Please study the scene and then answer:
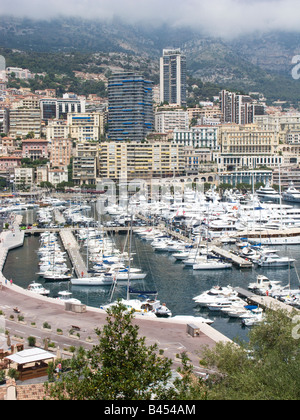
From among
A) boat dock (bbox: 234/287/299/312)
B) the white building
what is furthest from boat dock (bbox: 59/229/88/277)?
the white building

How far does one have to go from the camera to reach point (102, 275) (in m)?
24.7

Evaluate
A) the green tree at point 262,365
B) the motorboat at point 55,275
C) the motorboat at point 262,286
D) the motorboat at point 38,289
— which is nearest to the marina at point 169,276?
the motorboat at point 55,275

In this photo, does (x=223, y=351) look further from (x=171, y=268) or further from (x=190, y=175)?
(x=190, y=175)

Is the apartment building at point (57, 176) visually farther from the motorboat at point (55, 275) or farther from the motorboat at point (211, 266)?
the motorboat at point (55, 275)

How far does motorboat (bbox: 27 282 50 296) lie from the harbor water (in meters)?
0.36

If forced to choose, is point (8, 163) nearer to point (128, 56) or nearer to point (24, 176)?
point (24, 176)

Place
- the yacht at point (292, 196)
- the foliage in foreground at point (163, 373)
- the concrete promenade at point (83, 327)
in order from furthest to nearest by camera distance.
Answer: the yacht at point (292, 196) → the concrete promenade at point (83, 327) → the foliage in foreground at point (163, 373)

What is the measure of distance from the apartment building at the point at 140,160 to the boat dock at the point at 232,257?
3379 centimetres

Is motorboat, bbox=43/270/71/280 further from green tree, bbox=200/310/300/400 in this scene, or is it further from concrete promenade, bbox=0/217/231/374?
green tree, bbox=200/310/300/400

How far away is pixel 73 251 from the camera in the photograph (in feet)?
101

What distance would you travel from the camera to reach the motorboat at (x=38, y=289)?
73.5 feet

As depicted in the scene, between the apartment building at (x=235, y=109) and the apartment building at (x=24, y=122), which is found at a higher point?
the apartment building at (x=235, y=109)

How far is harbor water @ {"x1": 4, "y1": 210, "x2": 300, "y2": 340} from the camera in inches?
812
